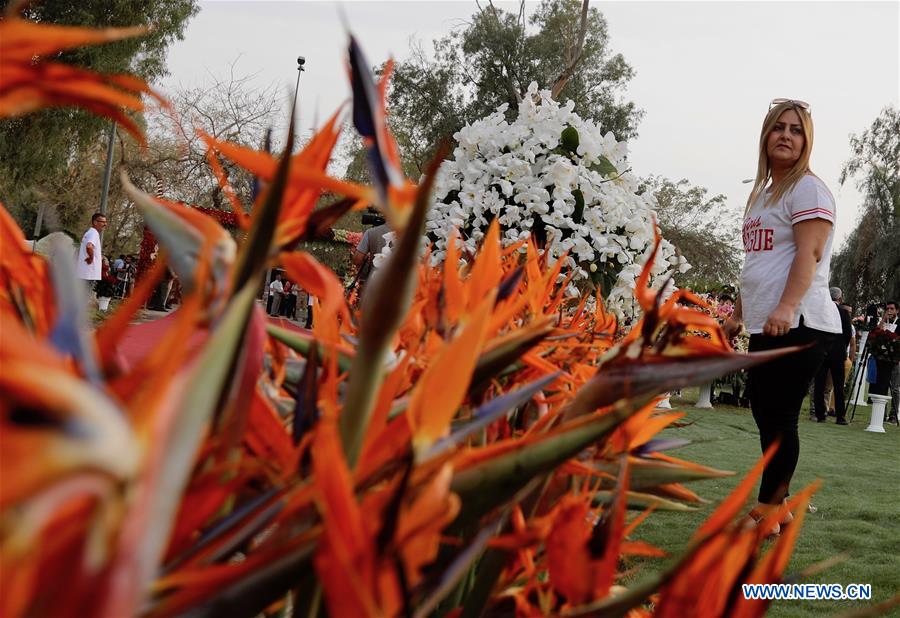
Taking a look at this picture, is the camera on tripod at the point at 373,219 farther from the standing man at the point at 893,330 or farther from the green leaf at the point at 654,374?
the standing man at the point at 893,330

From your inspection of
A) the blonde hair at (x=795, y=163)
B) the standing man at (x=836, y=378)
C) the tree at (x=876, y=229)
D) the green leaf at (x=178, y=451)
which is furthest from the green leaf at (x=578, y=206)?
the tree at (x=876, y=229)

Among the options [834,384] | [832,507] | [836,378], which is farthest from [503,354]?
[834,384]

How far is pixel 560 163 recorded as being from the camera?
103 inches

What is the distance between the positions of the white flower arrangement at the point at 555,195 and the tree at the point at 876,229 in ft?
96.4

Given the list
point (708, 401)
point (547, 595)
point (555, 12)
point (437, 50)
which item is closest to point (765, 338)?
point (547, 595)

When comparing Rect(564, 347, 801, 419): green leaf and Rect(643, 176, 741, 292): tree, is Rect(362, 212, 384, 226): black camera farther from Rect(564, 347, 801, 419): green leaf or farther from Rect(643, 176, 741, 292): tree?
Rect(643, 176, 741, 292): tree

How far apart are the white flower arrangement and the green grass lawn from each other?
63 cm

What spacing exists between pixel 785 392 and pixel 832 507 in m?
1.76

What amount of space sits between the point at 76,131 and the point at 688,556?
2024 cm

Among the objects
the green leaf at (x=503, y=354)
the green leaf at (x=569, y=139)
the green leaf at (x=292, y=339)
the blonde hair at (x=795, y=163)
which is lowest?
the green leaf at (x=292, y=339)

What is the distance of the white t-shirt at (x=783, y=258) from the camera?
3295 millimetres

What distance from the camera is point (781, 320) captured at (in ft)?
10.6

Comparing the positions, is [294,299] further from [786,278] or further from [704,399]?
[786,278]

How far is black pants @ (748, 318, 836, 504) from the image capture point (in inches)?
128
